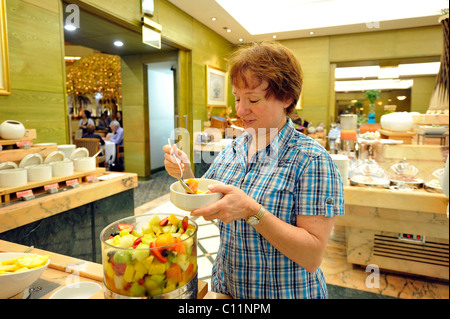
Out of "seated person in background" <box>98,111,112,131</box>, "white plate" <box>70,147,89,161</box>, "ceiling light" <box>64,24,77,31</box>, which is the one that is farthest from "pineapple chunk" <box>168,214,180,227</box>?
"seated person in background" <box>98,111,112,131</box>

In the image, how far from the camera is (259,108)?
956 millimetres

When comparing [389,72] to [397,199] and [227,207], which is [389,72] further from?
[227,207]

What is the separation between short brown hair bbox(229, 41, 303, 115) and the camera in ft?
3.06

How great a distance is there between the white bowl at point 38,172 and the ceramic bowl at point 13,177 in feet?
0.20

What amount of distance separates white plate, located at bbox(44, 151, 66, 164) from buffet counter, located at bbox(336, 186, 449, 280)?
2187mm

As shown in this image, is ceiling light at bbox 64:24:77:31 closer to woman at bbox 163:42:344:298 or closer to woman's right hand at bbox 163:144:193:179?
woman's right hand at bbox 163:144:193:179

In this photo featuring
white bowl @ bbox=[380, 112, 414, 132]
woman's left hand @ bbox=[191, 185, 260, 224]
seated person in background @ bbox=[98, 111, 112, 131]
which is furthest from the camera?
seated person in background @ bbox=[98, 111, 112, 131]

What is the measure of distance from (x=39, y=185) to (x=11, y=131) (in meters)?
0.46

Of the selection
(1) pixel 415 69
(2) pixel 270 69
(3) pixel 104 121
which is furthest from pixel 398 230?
(3) pixel 104 121

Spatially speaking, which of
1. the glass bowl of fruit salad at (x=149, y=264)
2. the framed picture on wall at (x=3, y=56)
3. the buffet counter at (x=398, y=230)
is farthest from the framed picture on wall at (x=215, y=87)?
the glass bowl of fruit salad at (x=149, y=264)

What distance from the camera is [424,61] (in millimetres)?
5711
